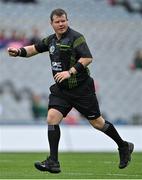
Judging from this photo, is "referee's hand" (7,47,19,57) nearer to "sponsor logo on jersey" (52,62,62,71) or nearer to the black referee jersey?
the black referee jersey

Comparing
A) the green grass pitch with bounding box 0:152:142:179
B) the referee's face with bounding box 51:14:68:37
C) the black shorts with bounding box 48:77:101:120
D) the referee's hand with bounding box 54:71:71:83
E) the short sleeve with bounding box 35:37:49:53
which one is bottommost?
the green grass pitch with bounding box 0:152:142:179

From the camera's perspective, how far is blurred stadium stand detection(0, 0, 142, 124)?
24156mm

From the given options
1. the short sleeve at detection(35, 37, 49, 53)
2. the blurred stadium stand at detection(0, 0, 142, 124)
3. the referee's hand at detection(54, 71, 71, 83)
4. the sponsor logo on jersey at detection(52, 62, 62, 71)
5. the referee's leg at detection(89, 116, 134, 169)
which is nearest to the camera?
the referee's hand at detection(54, 71, 71, 83)

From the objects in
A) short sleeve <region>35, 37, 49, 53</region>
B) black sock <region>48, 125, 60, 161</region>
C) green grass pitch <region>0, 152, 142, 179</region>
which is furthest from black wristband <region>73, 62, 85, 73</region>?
green grass pitch <region>0, 152, 142, 179</region>

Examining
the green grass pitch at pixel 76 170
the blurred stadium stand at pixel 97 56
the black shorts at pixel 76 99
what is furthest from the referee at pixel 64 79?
the blurred stadium stand at pixel 97 56

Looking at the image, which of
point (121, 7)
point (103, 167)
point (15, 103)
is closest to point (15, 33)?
point (15, 103)

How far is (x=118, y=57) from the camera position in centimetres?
2556

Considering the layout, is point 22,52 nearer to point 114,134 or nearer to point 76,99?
point 76,99

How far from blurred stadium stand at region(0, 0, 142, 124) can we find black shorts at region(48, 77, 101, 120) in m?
12.7

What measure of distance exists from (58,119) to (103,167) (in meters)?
2.08

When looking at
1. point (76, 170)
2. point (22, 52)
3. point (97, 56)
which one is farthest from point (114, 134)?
point (97, 56)

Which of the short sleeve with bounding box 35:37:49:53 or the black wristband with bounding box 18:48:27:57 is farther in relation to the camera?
the black wristband with bounding box 18:48:27:57

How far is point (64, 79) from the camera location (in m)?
9.98

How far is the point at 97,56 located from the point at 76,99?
15.1 metres
